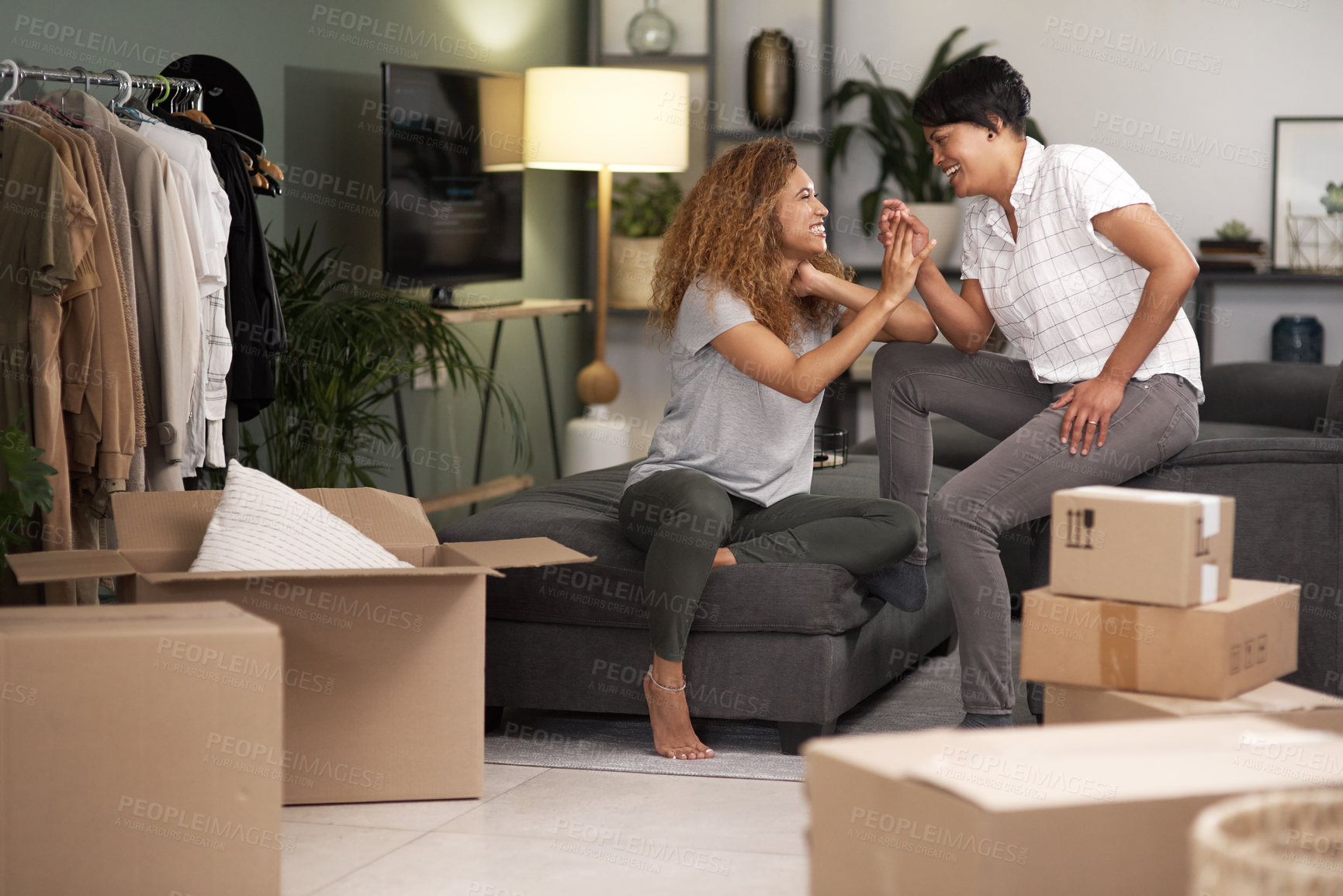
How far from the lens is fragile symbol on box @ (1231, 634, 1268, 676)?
1771 millimetres

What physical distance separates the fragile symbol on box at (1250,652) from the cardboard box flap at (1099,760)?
31cm

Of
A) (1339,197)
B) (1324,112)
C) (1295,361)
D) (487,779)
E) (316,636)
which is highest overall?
(1324,112)

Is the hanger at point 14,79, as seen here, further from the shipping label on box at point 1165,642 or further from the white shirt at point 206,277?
the shipping label on box at point 1165,642

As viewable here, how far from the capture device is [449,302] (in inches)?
170

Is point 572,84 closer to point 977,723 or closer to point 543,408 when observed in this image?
point 543,408

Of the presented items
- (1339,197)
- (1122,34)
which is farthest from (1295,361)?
Answer: (1122,34)

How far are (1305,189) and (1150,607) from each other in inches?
172

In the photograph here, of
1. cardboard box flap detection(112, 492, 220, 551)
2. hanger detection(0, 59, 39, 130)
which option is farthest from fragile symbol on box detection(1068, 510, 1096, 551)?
hanger detection(0, 59, 39, 130)

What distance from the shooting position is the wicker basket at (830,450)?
12.0ft

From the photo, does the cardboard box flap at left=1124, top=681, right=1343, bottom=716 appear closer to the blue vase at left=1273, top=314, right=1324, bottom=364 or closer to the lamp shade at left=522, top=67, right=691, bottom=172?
the lamp shade at left=522, top=67, right=691, bottom=172

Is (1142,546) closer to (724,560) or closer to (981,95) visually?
(724,560)

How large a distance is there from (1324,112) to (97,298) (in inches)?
192

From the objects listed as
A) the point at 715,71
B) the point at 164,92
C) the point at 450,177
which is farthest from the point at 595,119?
the point at 164,92

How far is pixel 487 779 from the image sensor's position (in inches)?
93.6
